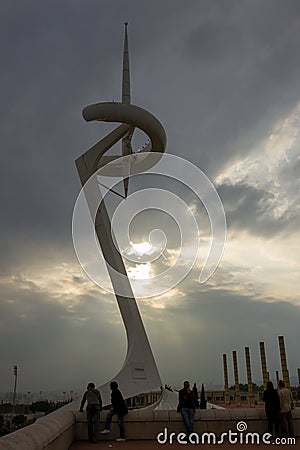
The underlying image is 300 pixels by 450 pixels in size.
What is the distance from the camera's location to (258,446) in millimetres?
8719

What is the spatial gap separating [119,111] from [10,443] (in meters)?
15.0

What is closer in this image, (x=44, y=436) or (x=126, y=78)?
(x=44, y=436)

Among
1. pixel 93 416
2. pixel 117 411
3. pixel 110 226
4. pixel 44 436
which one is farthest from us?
pixel 110 226

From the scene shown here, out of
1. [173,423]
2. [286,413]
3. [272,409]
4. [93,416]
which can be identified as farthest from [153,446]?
[286,413]

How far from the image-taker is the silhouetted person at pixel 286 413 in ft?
31.2

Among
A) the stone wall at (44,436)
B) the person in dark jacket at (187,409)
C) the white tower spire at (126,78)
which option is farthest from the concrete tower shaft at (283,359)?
the stone wall at (44,436)

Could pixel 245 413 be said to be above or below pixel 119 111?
below

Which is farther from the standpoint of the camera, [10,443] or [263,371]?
[263,371]

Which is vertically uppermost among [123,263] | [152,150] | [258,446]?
[152,150]

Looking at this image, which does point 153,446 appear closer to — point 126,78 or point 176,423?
point 176,423

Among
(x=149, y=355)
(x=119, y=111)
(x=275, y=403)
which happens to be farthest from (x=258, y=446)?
(x=119, y=111)

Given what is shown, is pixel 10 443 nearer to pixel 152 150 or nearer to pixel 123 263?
pixel 123 263

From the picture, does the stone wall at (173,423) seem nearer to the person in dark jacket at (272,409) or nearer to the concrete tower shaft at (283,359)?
the person in dark jacket at (272,409)

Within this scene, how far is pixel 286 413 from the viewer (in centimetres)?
959
